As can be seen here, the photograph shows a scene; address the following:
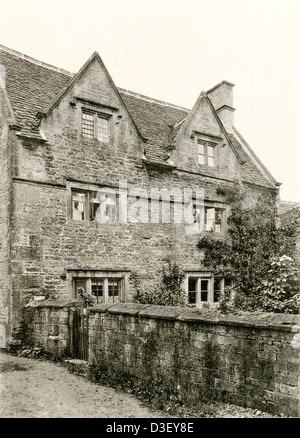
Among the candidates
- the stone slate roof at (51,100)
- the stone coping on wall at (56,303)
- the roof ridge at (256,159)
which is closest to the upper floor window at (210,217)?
the stone slate roof at (51,100)

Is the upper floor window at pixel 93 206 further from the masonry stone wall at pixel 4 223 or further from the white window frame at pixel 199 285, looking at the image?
the white window frame at pixel 199 285

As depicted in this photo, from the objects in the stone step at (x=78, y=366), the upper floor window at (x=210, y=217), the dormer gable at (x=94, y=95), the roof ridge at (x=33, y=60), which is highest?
the roof ridge at (x=33, y=60)

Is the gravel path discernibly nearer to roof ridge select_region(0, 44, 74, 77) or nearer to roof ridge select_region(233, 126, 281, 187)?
roof ridge select_region(0, 44, 74, 77)

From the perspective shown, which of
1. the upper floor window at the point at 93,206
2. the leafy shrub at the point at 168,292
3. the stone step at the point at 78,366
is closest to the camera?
the stone step at the point at 78,366

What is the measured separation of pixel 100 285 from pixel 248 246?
6.66 metres

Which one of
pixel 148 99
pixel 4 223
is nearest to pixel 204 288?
pixel 4 223

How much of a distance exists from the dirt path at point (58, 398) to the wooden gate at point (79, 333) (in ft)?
1.57

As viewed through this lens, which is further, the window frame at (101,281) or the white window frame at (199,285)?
the white window frame at (199,285)

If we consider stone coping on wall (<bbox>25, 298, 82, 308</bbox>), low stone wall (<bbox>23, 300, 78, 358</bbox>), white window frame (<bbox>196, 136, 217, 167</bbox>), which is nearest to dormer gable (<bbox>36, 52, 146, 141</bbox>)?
white window frame (<bbox>196, 136, 217, 167</bbox>)

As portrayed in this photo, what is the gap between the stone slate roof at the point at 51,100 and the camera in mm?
12625

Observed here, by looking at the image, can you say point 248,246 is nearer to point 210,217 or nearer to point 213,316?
point 210,217

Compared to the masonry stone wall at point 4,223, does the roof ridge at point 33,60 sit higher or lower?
higher

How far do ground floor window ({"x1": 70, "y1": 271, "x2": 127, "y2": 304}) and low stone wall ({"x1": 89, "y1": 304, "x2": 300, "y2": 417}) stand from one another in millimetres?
4638
